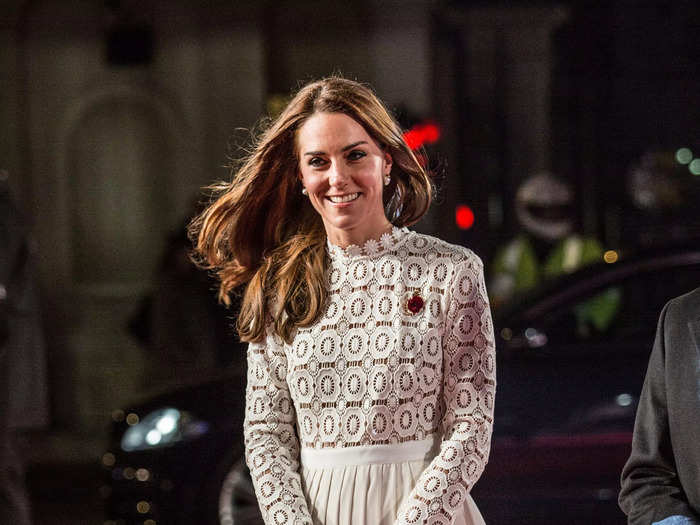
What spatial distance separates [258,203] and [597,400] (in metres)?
2.42

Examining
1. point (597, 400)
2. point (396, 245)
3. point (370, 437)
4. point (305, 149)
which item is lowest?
point (597, 400)

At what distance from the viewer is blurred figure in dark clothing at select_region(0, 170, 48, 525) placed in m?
4.18

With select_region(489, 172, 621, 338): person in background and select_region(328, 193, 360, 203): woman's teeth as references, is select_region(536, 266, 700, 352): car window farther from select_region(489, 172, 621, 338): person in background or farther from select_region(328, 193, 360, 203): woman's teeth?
select_region(328, 193, 360, 203): woman's teeth

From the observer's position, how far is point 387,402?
9.52ft

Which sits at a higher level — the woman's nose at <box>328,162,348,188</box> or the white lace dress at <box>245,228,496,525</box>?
the woman's nose at <box>328,162,348,188</box>

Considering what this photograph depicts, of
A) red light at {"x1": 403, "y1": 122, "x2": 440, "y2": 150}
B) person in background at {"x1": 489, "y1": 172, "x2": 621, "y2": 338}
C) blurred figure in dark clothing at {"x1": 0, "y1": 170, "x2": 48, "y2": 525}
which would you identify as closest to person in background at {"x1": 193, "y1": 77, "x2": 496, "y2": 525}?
blurred figure in dark clothing at {"x1": 0, "y1": 170, "x2": 48, "y2": 525}

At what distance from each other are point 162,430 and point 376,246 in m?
2.88

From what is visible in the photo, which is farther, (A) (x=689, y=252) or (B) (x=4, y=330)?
(A) (x=689, y=252)

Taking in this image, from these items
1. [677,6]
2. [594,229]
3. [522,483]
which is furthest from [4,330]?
[677,6]

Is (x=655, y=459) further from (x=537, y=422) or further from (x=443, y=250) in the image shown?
(x=537, y=422)

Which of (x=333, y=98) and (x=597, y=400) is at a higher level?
(x=333, y=98)

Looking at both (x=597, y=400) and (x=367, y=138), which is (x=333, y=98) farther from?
(x=597, y=400)

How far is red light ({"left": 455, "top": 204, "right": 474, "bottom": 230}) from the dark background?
0.17 feet

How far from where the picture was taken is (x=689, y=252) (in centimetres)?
550
